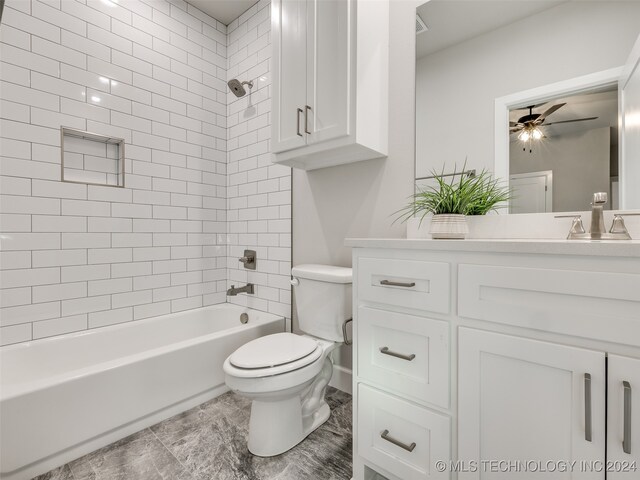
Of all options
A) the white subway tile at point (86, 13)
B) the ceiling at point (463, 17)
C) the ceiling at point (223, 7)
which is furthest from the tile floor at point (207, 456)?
the ceiling at point (223, 7)

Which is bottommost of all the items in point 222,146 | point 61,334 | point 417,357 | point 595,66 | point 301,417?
point 301,417

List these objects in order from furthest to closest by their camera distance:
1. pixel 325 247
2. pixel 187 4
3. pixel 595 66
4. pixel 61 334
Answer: pixel 187 4 → pixel 325 247 → pixel 61 334 → pixel 595 66

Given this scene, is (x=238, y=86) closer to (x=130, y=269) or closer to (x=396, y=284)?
(x=130, y=269)

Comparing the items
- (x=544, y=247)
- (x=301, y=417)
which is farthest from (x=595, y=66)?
(x=301, y=417)

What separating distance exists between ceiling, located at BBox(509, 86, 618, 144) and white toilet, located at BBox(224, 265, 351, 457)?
3.54 feet

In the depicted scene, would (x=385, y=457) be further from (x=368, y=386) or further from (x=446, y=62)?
(x=446, y=62)

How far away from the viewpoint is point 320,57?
1499 mm

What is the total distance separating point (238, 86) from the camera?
2.34m

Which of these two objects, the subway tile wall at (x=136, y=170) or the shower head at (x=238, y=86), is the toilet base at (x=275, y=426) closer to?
the subway tile wall at (x=136, y=170)

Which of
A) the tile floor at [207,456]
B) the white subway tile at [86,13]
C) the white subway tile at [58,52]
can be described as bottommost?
the tile floor at [207,456]

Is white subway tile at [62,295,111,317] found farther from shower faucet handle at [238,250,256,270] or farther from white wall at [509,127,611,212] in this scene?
white wall at [509,127,611,212]

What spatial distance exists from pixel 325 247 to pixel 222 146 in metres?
1.44

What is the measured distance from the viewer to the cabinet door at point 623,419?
669mm

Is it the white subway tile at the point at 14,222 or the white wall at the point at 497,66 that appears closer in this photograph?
the white wall at the point at 497,66
